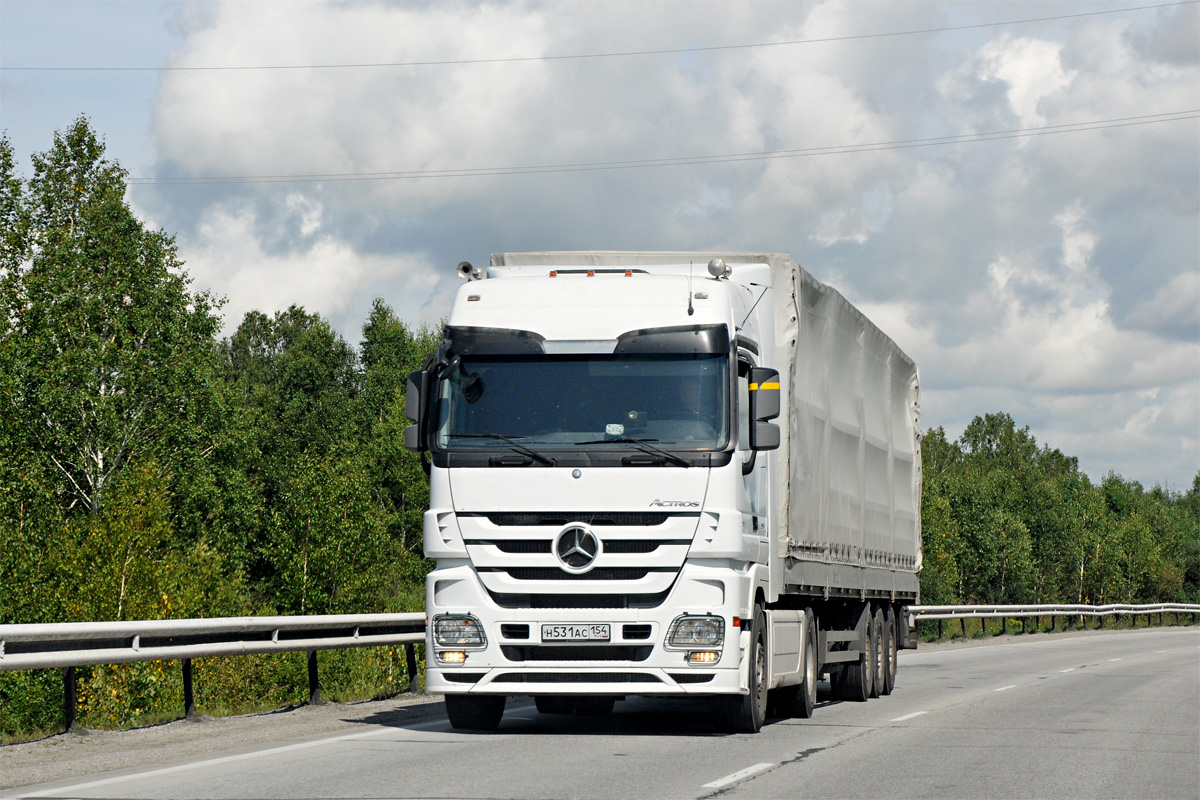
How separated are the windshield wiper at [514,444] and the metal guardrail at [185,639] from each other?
255 cm

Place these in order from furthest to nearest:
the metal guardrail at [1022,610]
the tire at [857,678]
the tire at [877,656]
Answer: the metal guardrail at [1022,610] → the tire at [877,656] → the tire at [857,678]

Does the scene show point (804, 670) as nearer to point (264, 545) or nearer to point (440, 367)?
point (440, 367)

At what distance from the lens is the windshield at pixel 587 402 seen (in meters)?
11.3

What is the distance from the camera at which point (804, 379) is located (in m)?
14.1

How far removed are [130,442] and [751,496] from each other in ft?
109

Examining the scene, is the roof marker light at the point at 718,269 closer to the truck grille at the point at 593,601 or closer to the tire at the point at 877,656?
the truck grille at the point at 593,601

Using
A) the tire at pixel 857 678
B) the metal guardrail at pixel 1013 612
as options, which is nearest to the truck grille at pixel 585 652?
the tire at pixel 857 678

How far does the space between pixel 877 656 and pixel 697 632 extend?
728 cm

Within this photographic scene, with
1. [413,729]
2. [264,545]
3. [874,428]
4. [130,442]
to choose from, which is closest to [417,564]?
[264,545]

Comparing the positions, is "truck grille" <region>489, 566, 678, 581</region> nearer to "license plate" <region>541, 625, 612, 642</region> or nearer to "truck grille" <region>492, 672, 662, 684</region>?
"license plate" <region>541, 625, 612, 642</region>

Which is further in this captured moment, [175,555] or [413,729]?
[175,555]

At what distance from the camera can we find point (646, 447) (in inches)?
441

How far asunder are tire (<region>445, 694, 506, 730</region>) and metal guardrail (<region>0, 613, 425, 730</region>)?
179 centimetres

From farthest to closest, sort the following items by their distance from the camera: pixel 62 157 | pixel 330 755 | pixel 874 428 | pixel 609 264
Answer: pixel 62 157 → pixel 874 428 → pixel 609 264 → pixel 330 755
